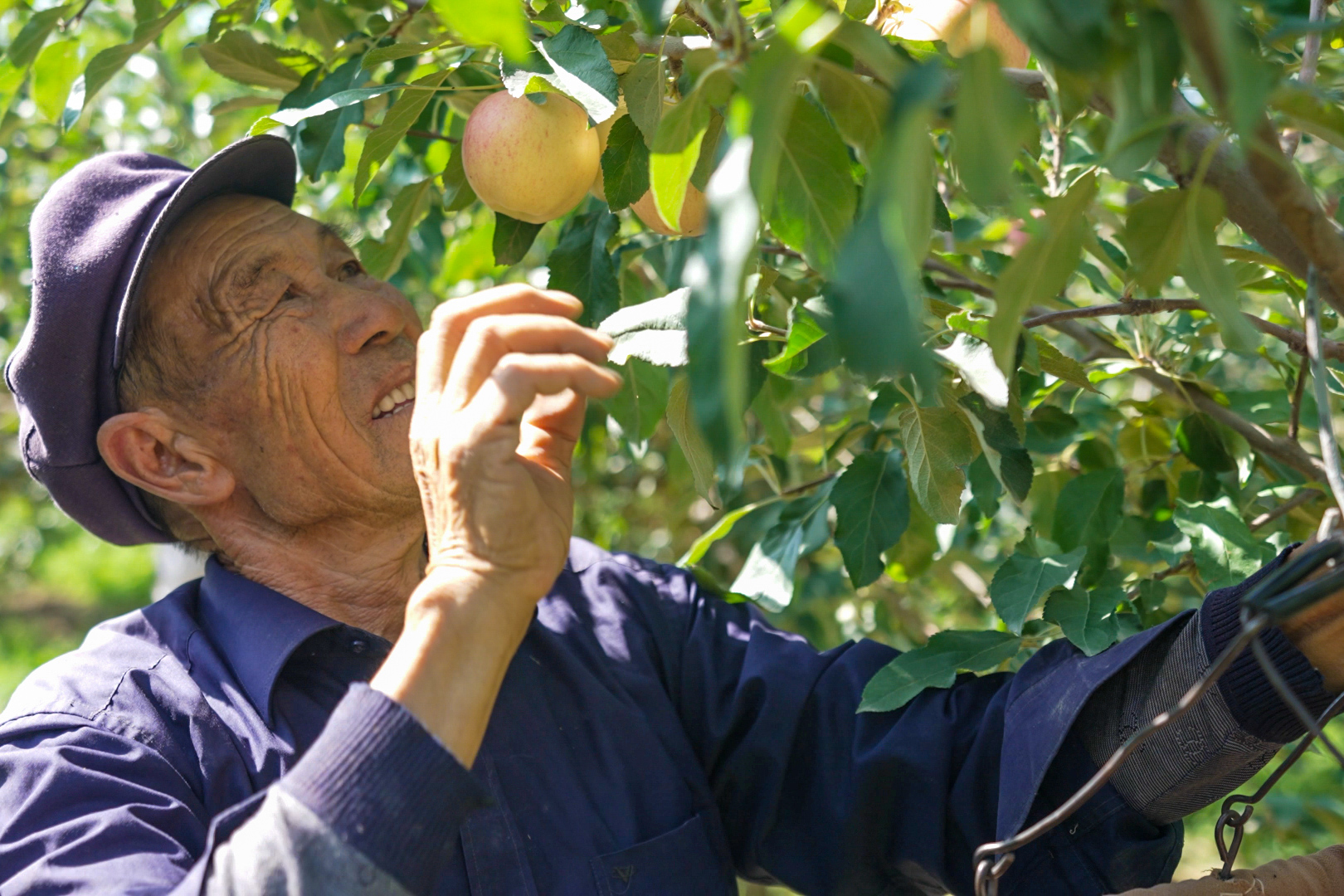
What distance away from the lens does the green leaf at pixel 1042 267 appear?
0.72 meters

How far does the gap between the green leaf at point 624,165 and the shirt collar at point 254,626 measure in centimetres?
59

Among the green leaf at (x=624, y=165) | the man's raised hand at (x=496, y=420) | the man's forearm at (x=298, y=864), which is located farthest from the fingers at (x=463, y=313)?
the man's forearm at (x=298, y=864)

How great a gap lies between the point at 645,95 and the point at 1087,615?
26.8 inches

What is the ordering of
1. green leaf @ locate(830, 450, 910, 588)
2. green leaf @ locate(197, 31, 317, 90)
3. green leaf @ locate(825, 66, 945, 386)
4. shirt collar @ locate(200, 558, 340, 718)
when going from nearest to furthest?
1. green leaf @ locate(825, 66, 945, 386)
2. shirt collar @ locate(200, 558, 340, 718)
3. green leaf @ locate(830, 450, 910, 588)
4. green leaf @ locate(197, 31, 317, 90)

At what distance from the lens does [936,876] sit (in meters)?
1.34

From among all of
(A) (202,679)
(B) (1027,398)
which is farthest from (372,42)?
(B) (1027,398)

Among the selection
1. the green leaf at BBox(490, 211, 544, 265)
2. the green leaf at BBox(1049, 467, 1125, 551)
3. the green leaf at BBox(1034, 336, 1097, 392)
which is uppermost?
the green leaf at BBox(1034, 336, 1097, 392)

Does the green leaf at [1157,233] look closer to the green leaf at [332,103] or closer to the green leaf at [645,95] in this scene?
the green leaf at [645,95]

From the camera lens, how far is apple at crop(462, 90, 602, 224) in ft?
3.91

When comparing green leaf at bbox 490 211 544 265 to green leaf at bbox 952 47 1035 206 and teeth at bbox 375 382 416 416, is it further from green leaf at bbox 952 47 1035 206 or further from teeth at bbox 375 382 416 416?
green leaf at bbox 952 47 1035 206

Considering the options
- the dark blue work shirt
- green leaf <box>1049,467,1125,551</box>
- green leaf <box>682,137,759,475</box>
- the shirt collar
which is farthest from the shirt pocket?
green leaf <box>682,137,759,475</box>

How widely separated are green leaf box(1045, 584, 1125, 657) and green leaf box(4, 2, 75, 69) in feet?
5.02

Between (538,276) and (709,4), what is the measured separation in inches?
38.7

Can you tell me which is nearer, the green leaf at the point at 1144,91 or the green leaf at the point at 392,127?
the green leaf at the point at 1144,91
